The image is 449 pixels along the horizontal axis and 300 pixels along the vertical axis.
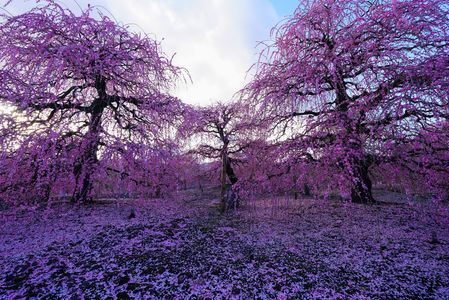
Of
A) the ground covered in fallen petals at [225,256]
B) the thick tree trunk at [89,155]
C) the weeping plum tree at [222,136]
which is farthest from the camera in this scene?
the weeping plum tree at [222,136]

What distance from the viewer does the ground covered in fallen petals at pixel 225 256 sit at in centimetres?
270

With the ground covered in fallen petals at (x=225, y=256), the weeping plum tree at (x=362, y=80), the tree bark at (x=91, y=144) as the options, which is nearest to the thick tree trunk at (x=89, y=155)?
the tree bark at (x=91, y=144)

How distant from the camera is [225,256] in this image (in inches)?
144

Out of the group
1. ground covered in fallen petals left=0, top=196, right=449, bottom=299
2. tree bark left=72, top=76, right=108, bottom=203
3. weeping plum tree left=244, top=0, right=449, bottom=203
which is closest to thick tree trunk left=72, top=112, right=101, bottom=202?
tree bark left=72, top=76, right=108, bottom=203

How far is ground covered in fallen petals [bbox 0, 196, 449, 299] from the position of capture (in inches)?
106

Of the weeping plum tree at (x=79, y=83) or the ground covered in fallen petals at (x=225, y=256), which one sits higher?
the weeping plum tree at (x=79, y=83)

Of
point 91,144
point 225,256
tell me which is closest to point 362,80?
point 225,256

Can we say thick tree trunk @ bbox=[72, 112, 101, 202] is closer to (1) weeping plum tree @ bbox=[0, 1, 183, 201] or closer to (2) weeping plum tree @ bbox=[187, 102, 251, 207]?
(1) weeping plum tree @ bbox=[0, 1, 183, 201]

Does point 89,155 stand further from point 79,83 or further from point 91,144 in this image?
point 79,83

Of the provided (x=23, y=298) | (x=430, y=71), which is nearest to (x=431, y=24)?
(x=430, y=71)

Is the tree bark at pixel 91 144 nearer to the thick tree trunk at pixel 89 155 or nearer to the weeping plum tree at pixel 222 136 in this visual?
the thick tree trunk at pixel 89 155

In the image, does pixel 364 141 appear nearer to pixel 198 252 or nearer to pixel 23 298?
pixel 198 252

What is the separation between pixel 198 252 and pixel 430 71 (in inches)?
189

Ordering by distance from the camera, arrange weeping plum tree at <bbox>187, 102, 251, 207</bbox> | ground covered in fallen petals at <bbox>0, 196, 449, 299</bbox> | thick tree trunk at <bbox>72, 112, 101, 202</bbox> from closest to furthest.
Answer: ground covered in fallen petals at <bbox>0, 196, 449, 299</bbox> < thick tree trunk at <bbox>72, 112, 101, 202</bbox> < weeping plum tree at <bbox>187, 102, 251, 207</bbox>
